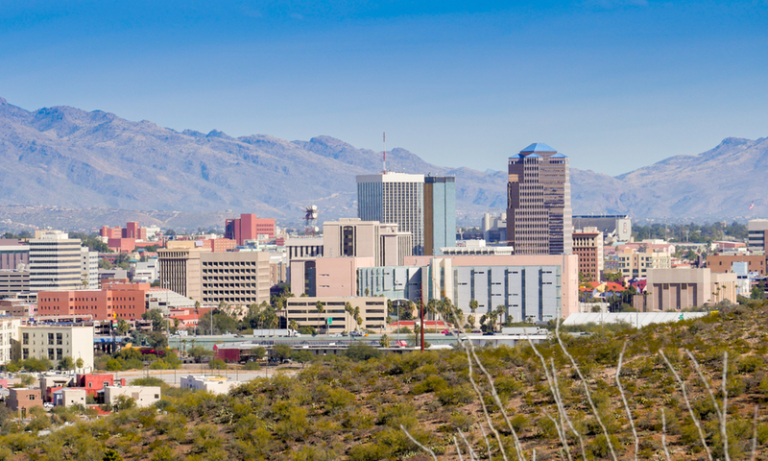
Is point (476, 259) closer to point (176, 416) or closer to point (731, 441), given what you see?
point (176, 416)

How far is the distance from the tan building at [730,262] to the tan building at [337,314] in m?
68.2

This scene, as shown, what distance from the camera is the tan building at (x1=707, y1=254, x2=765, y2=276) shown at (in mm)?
179625

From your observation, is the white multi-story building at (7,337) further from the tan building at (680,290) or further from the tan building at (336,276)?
the tan building at (680,290)

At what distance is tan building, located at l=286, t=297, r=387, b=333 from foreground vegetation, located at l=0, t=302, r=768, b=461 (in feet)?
276

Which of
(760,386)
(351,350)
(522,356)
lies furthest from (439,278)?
(760,386)

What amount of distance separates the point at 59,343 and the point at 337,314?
38506 mm

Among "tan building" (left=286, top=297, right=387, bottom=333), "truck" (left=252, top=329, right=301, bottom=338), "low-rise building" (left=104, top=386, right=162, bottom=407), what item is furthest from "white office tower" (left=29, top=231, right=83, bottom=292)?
"low-rise building" (left=104, top=386, right=162, bottom=407)

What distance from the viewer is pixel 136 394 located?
63.9 metres

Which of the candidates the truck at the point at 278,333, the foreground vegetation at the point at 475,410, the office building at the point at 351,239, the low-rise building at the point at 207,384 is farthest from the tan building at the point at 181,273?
the foreground vegetation at the point at 475,410

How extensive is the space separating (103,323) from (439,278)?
4502cm

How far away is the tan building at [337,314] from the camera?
129 metres

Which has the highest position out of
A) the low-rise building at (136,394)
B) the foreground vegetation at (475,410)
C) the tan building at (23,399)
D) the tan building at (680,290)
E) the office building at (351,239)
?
the office building at (351,239)

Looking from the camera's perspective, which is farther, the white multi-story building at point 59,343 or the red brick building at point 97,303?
the red brick building at point 97,303

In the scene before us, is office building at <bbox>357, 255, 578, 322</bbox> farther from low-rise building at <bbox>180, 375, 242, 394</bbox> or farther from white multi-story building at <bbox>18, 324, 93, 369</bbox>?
low-rise building at <bbox>180, 375, 242, 394</bbox>
